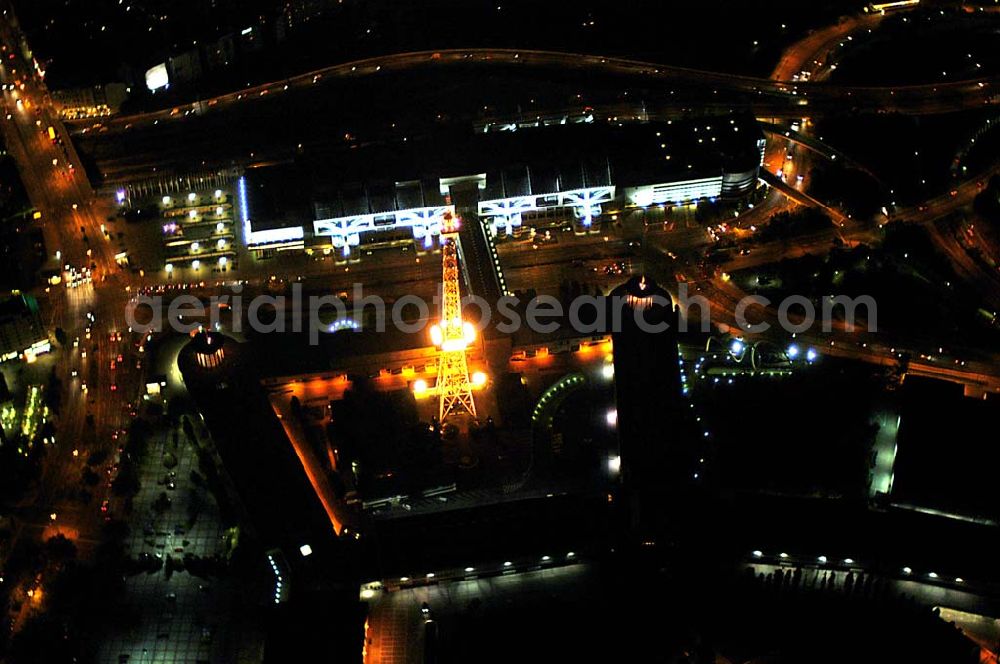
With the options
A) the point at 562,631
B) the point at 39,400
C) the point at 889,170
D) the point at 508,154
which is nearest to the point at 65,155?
the point at 39,400

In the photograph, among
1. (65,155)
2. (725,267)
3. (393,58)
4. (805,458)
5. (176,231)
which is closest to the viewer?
(805,458)

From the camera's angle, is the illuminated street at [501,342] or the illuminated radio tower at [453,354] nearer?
the illuminated street at [501,342]

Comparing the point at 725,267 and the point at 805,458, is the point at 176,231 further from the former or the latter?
the point at 805,458

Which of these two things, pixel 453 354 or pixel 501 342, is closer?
pixel 453 354

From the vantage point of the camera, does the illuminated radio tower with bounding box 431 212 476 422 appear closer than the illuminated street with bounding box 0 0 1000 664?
No

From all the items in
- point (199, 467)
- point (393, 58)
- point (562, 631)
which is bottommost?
point (562, 631)

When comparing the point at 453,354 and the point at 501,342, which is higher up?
the point at 501,342

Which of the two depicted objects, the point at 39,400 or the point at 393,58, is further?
the point at 393,58

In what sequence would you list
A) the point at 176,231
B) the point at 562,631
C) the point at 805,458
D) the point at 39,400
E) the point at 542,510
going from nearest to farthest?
the point at 562,631 < the point at 542,510 < the point at 805,458 < the point at 39,400 < the point at 176,231
